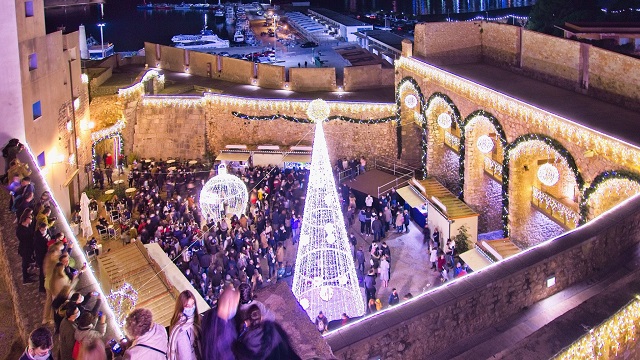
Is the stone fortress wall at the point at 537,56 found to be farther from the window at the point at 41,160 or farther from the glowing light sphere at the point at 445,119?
the window at the point at 41,160

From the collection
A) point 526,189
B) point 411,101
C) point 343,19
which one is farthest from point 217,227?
point 343,19

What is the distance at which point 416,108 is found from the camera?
2294 cm

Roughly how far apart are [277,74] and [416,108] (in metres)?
6.07

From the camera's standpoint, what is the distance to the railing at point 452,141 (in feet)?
67.4

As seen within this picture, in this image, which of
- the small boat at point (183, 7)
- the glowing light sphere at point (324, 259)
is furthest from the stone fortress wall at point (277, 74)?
the small boat at point (183, 7)

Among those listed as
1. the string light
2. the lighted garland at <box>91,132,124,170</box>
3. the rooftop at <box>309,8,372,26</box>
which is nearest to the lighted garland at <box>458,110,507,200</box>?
the string light

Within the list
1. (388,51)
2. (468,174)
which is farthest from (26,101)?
(388,51)

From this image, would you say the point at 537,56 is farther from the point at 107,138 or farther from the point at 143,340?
the point at 143,340

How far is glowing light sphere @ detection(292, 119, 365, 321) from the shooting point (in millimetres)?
12797

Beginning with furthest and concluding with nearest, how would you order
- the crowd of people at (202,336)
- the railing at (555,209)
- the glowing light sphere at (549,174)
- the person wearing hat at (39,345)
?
1. the railing at (555,209)
2. the glowing light sphere at (549,174)
3. the person wearing hat at (39,345)
4. the crowd of people at (202,336)

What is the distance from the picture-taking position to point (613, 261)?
31.4 feet

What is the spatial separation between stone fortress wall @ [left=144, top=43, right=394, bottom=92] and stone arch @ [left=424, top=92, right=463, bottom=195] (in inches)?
199

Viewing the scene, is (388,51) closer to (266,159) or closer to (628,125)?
(266,159)

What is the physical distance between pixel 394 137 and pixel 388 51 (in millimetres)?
8970
